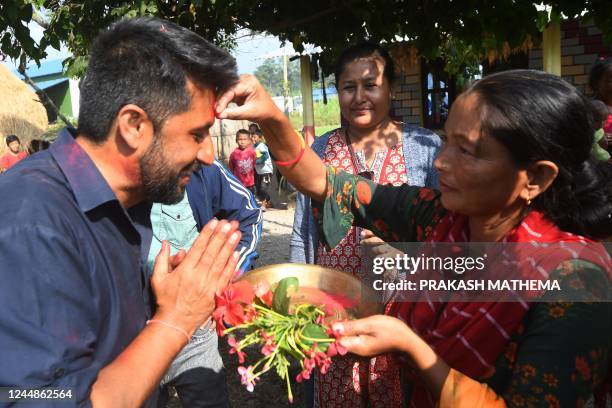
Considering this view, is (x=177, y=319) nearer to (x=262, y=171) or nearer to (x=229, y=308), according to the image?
(x=229, y=308)

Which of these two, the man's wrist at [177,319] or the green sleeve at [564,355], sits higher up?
the man's wrist at [177,319]

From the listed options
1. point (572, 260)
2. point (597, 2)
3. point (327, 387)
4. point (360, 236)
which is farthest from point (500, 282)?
point (597, 2)

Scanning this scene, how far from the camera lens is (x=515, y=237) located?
175cm

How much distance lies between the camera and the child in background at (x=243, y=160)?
38.6 feet

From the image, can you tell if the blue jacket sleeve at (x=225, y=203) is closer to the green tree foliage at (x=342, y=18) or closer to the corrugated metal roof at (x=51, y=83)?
the green tree foliage at (x=342, y=18)

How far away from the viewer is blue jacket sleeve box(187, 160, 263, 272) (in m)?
3.05

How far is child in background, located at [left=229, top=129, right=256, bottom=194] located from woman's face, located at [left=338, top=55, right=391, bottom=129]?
871 centimetres

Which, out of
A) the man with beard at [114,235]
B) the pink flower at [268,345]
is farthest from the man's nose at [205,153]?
the pink flower at [268,345]

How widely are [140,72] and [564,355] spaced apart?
1.50 m

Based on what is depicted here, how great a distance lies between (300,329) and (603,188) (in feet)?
3.65

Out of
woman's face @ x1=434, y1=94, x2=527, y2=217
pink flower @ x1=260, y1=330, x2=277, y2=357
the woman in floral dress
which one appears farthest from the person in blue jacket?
woman's face @ x1=434, y1=94, x2=527, y2=217

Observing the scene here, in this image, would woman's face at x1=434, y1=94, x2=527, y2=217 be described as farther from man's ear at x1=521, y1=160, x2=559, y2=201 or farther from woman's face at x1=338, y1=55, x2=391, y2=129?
woman's face at x1=338, y1=55, x2=391, y2=129

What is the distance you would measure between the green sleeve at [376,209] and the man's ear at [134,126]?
0.91m

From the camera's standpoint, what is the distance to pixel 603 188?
5.60 feet
